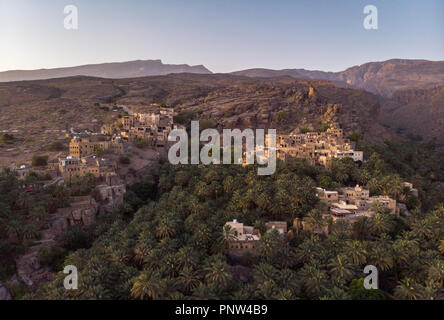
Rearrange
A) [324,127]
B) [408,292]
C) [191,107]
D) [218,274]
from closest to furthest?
[408,292], [218,274], [324,127], [191,107]

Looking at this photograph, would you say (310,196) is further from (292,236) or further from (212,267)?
(212,267)

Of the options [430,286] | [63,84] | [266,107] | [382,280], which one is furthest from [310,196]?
[63,84]

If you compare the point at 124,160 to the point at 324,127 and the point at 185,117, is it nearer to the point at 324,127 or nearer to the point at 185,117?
the point at 185,117

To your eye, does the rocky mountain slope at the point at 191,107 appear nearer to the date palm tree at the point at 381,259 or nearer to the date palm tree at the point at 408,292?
the date palm tree at the point at 381,259

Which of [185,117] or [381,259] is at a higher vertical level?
[185,117]

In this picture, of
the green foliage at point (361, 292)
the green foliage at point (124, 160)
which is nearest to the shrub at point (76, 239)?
the green foliage at point (124, 160)

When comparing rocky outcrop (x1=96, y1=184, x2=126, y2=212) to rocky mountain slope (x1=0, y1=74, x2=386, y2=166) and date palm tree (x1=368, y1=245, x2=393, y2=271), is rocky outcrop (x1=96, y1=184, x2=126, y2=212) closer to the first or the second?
rocky mountain slope (x1=0, y1=74, x2=386, y2=166)

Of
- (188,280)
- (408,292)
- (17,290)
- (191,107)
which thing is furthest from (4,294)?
(191,107)

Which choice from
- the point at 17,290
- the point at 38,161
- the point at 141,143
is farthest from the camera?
the point at 141,143
